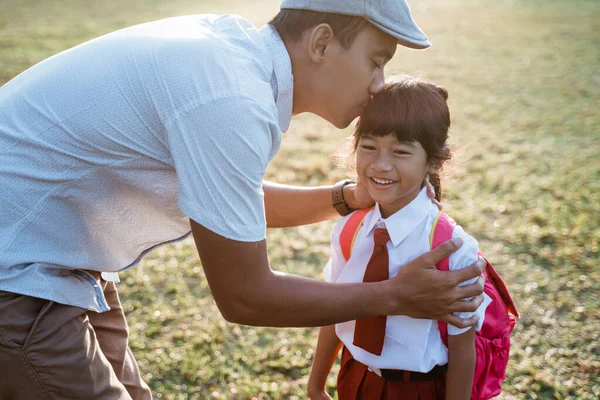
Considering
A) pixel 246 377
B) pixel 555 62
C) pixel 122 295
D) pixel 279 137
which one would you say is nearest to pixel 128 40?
pixel 279 137

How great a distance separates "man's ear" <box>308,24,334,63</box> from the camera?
6.97ft

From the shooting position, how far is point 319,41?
2148 millimetres

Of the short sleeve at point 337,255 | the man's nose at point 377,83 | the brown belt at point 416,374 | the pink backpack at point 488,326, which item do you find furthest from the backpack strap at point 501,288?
the man's nose at point 377,83

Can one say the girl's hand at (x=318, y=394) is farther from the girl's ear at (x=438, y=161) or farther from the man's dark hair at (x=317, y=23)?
the man's dark hair at (x=317, y=23)

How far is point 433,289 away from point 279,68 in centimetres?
98

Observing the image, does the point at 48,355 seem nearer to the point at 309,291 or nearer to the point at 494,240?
the point at 309,291

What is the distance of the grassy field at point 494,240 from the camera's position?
3.65 m

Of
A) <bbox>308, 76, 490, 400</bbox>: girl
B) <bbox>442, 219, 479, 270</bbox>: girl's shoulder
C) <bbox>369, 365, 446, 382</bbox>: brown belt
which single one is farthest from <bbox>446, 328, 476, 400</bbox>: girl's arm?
<bbox>442, 219, 479, 270</bbox>: girl's shoulder

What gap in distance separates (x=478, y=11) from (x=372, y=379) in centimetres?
1681

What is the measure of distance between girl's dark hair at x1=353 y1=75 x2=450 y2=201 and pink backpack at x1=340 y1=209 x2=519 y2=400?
1.01 feet

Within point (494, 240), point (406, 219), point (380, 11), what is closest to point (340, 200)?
point (406, 219)

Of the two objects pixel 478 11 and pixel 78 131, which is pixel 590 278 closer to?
pixel 78 131

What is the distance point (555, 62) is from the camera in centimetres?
1110

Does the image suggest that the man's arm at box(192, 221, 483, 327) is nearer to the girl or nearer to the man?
the man
